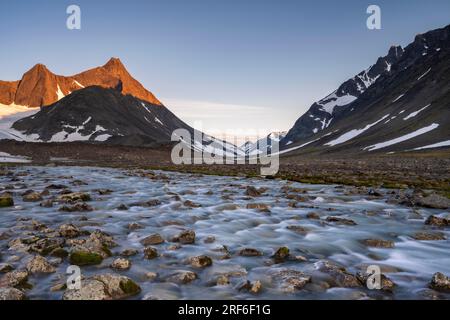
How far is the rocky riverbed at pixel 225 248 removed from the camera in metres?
8.30

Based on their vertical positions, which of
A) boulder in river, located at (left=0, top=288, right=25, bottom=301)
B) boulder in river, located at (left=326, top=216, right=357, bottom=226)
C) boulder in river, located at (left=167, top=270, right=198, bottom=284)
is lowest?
boulder in river, located at (left=167, top=270, right=198, bottom=284)

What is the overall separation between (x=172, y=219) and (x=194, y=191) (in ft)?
35.7

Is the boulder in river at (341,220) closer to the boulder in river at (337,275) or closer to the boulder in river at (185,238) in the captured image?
the boulder in river at (337,275)

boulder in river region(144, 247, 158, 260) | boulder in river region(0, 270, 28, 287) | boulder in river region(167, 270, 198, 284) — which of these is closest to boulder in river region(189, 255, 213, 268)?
boulder in river region(167, 270, 198, 284)

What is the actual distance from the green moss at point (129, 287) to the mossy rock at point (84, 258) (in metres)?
2.22

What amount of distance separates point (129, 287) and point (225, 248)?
427cm

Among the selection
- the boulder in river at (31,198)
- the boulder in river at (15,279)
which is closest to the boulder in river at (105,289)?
the boulder in river at (15,279)

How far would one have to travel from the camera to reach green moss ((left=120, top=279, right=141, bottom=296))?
8.01 m

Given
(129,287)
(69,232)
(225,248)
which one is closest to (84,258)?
(129,287)

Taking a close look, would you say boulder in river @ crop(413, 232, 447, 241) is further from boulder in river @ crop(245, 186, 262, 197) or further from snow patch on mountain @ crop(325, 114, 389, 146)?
snow patch on mountain @ crop(325, 114, 389, 146)

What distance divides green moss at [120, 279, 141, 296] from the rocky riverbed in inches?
0.8

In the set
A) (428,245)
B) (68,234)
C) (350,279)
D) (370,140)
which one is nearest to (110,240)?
(68,234)

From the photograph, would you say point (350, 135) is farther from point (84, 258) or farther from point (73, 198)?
point (84, 258)
